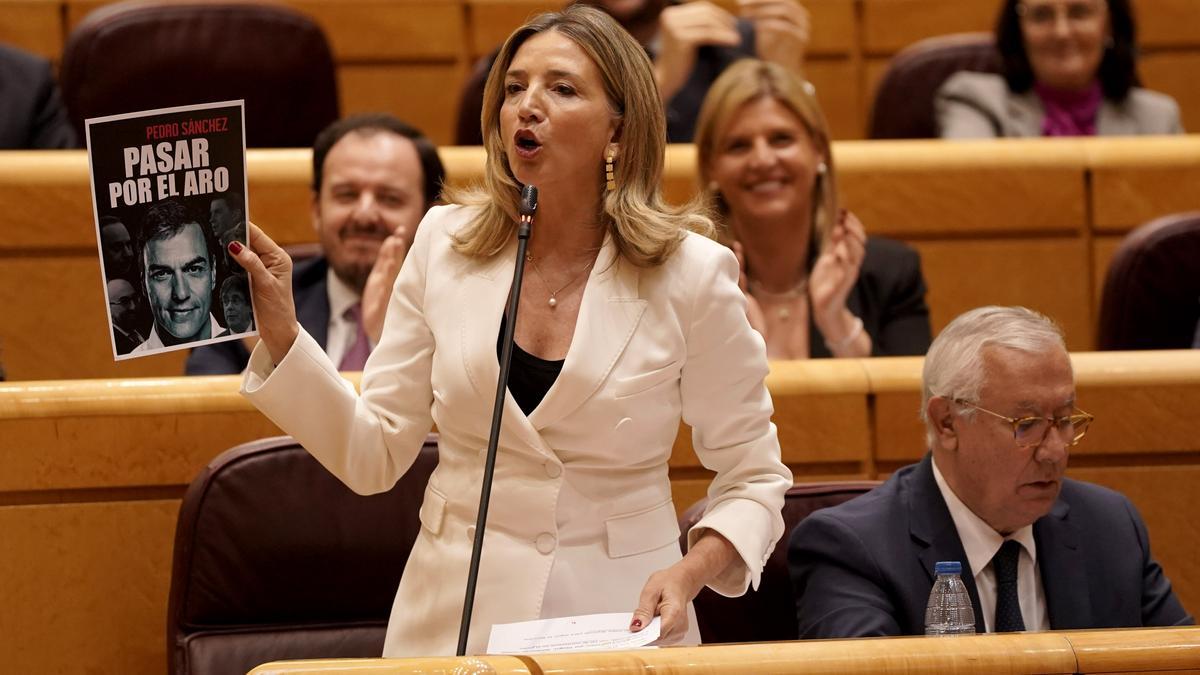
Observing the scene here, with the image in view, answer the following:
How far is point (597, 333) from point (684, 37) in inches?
60.9

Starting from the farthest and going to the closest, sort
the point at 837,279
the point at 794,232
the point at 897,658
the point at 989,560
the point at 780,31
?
the point at 780,31, the point at 794,232, the point at 837,279, the point at 989,560, the point at 897,658

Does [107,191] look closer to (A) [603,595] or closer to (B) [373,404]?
(B) [373,404]

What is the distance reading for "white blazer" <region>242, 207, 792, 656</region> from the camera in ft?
4.33

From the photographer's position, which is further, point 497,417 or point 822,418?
point 822,418

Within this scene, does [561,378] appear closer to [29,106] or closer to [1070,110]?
[29,106]

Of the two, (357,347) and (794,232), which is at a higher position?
(794,232)

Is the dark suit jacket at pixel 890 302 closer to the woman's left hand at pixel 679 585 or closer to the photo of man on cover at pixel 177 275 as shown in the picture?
the woman's left hand at pixel 679 585

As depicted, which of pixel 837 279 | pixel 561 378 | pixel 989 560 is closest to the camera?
pixel 561 378

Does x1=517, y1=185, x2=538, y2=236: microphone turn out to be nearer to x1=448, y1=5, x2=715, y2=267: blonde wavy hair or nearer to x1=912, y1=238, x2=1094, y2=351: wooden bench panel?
x1=448, y1=5, x2=715, y2=267: blonde wavy hair

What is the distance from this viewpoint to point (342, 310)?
227 centimetres

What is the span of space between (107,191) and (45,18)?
2070 mm

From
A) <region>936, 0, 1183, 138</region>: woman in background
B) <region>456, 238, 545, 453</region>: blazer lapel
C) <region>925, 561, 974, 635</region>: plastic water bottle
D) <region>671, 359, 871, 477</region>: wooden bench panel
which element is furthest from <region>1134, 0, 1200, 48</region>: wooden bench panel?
<region>456, 238, 545, 453</region>: blazer lapel

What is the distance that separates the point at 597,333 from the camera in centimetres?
134

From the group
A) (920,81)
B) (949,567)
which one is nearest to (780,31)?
(920,81)
